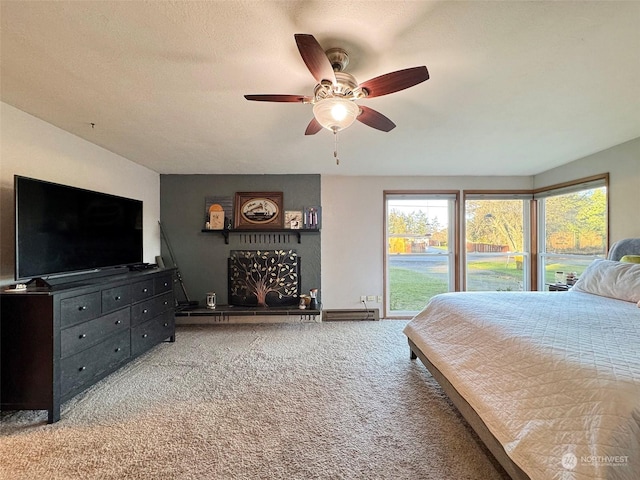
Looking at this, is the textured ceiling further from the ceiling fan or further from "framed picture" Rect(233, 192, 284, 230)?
"framed picture" Rect(233, 192, 284, 230)

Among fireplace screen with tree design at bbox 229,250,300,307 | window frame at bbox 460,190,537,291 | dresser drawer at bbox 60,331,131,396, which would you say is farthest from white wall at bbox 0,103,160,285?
window frame at bbox 460,190,537,291

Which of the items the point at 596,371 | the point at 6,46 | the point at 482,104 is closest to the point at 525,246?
the point at 482,104

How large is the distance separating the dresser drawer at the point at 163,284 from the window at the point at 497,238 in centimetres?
431

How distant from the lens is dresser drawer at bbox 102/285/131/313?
2332mm

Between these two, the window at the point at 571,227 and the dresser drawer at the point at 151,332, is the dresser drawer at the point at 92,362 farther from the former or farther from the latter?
Result: the window at the point at 571,227

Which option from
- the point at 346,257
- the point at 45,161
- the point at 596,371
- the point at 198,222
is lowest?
the point at 596,371

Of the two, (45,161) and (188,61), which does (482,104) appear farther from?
(45,161)

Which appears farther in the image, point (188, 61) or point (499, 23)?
point (188, 61)

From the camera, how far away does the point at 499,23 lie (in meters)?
1.28

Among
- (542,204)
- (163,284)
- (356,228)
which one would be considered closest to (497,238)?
(542,204)

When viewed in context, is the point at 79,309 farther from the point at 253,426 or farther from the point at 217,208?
the point at 217,208

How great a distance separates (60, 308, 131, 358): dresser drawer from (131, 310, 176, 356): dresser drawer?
176mm

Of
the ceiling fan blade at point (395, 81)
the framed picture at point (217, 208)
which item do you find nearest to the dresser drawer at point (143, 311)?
the framed picture at point (217, 208)

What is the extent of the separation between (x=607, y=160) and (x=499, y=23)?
3.00m
